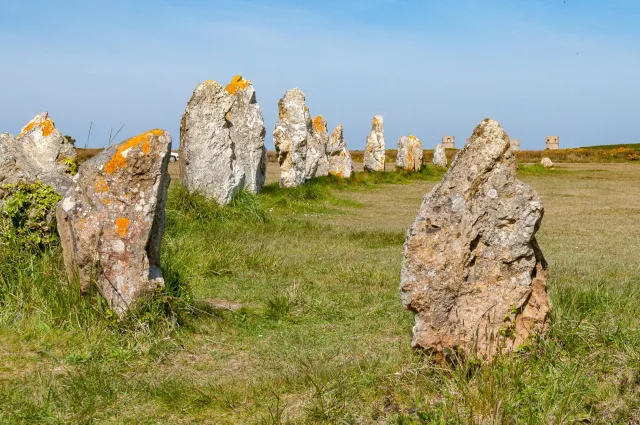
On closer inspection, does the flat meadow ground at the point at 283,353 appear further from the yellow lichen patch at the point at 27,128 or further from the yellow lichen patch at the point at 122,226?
the yellow lichen patch at the point at 27,128

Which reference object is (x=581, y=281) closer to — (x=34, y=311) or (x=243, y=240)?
(x=243, y=240)

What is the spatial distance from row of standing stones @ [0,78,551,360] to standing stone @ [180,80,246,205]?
679 cm

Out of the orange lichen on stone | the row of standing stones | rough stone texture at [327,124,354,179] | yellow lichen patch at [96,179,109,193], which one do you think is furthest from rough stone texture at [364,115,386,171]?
yellow lichen patch at [96,179,109,193]

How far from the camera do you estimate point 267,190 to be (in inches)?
841

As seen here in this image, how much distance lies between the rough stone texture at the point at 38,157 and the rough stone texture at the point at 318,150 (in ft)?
47.1

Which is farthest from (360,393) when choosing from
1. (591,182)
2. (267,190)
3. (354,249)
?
(591,182)

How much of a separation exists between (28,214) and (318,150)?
1636 centimetres

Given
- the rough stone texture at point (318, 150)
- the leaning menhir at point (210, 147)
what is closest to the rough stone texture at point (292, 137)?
the rough stone texture at point (318, 150)

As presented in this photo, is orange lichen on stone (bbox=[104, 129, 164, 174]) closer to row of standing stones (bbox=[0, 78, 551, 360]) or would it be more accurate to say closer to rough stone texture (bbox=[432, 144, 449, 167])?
row of standing stones (bbox=[0, 78, 551, 360])

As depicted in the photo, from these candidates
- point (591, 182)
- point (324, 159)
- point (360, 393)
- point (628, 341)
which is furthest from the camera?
point (591, 182)

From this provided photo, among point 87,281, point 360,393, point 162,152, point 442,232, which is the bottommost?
point 360,393

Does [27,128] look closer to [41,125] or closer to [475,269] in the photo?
[41,125]

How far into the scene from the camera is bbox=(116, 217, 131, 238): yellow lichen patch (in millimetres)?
6887

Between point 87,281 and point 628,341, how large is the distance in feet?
14.8
